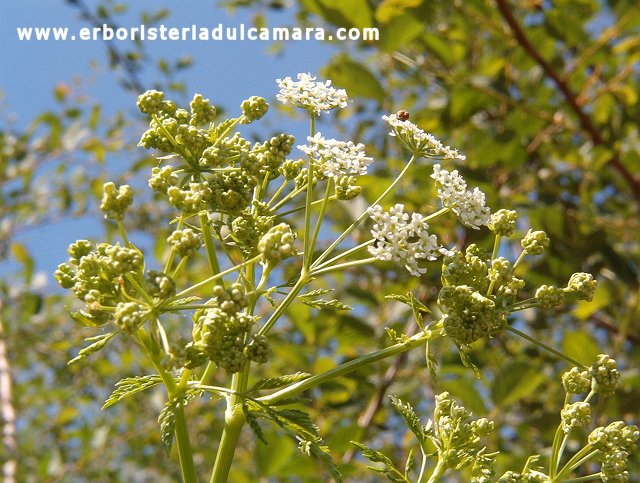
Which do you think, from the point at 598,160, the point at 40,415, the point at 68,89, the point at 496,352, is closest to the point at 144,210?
the point at 68,89

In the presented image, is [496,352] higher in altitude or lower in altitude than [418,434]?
higher

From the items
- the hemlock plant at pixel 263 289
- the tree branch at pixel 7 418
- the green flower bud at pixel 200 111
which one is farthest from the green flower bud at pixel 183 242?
the tree branch at pixel 7 418

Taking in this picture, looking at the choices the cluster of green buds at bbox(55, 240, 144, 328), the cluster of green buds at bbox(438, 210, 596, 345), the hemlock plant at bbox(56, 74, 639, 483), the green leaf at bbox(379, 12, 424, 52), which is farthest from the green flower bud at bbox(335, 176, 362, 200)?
the green leaf at bbox(379, 12, 424, 52)

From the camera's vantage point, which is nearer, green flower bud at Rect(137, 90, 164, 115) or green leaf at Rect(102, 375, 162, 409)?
green leaf at Rect(102, 375, 162, 409)

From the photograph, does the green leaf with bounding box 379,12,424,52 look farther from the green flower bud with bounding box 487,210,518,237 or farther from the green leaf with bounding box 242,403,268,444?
the green leaf with bounding box 242,403,268,444

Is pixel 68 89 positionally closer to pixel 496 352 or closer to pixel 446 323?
pixel 496 352

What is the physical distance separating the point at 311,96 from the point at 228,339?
0.64 meters

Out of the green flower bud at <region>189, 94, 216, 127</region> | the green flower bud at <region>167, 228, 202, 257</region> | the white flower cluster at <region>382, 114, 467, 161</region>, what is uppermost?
the green flower bud at <region>189, 94, 216, 127</region>

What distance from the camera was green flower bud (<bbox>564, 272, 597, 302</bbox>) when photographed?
5.11 feet

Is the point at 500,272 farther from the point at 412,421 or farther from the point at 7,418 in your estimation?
the point at 7,418

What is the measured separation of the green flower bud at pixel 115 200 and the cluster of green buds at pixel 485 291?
2.02ft

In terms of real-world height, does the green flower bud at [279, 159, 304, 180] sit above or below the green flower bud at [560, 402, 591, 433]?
above

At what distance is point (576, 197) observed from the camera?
439cm

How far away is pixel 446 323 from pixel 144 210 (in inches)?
209
